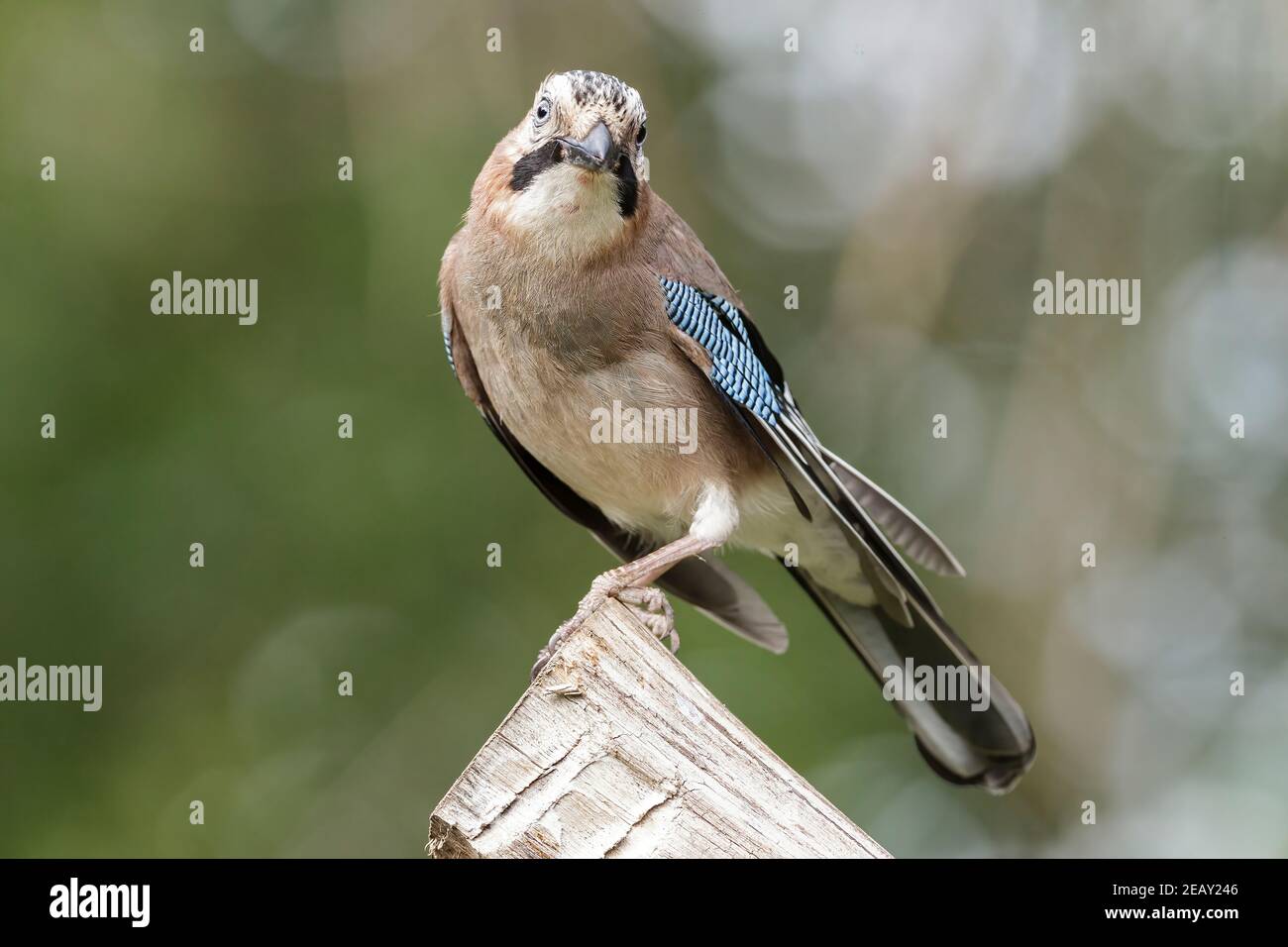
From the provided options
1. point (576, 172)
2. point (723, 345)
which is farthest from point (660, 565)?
point (576, 172)

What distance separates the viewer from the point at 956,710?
588 cm

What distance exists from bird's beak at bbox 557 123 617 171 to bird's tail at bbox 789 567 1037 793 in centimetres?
235

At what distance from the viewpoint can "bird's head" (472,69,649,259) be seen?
503cm

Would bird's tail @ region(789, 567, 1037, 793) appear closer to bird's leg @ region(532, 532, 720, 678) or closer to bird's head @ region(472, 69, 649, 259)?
bird's leg @ region(532, 532, 720, 678)

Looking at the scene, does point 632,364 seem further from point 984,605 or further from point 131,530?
point 984,605

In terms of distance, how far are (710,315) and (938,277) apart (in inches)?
142

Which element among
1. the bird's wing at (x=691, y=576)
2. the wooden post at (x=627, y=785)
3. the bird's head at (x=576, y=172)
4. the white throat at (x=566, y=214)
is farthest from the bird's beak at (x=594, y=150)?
the wooden post at (x=627, y=785)

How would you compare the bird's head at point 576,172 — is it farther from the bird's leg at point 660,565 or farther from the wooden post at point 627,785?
the wooden post at point 627,785

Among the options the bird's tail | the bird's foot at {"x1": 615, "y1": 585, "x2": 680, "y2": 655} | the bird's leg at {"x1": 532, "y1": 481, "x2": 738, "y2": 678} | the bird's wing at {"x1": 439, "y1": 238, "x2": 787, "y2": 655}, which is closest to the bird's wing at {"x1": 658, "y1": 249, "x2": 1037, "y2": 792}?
the bird's tail

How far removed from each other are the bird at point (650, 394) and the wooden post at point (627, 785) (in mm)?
1110

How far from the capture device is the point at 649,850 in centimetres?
348

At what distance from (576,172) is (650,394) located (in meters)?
0.93

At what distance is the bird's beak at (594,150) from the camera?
16.2 feet
